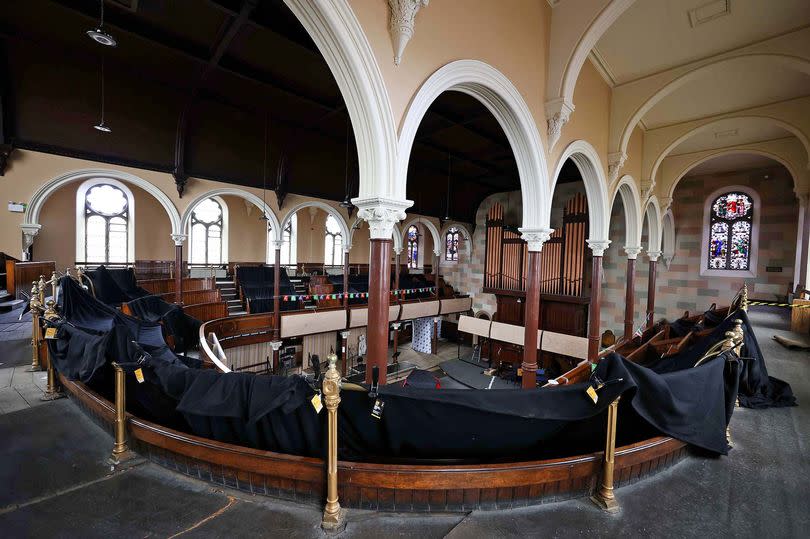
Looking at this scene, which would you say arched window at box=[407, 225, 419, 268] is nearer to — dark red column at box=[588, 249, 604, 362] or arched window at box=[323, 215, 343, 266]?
arched window at box=[323, 215, 343, 266]

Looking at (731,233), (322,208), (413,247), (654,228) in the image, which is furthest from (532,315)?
(413,247)

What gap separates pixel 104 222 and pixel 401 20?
1235 centimetres

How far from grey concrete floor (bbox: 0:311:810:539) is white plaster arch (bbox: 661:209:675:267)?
423 inches

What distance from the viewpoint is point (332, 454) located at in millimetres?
1779

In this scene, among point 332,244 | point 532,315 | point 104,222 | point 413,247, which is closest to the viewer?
point 532,315

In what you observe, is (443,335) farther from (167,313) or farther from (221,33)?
(221,33)

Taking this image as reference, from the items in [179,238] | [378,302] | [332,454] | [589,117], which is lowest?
[332,454]

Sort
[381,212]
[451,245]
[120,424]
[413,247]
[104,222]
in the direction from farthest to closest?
[413,247] → [451,245] → [104,222] → [381,212] → [120,424]

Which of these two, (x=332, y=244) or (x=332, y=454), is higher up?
(x=332, y=244)

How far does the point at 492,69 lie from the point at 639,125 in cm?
644

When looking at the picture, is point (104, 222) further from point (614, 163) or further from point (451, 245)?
point (614, 163)

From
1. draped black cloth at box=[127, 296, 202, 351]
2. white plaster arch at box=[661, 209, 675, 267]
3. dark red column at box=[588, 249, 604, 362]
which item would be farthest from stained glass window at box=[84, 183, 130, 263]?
white plaster arch at box=[661, 209, 675, 267]

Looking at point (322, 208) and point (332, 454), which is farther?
point (322, 208)

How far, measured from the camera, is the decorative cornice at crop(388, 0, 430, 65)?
117 inches
